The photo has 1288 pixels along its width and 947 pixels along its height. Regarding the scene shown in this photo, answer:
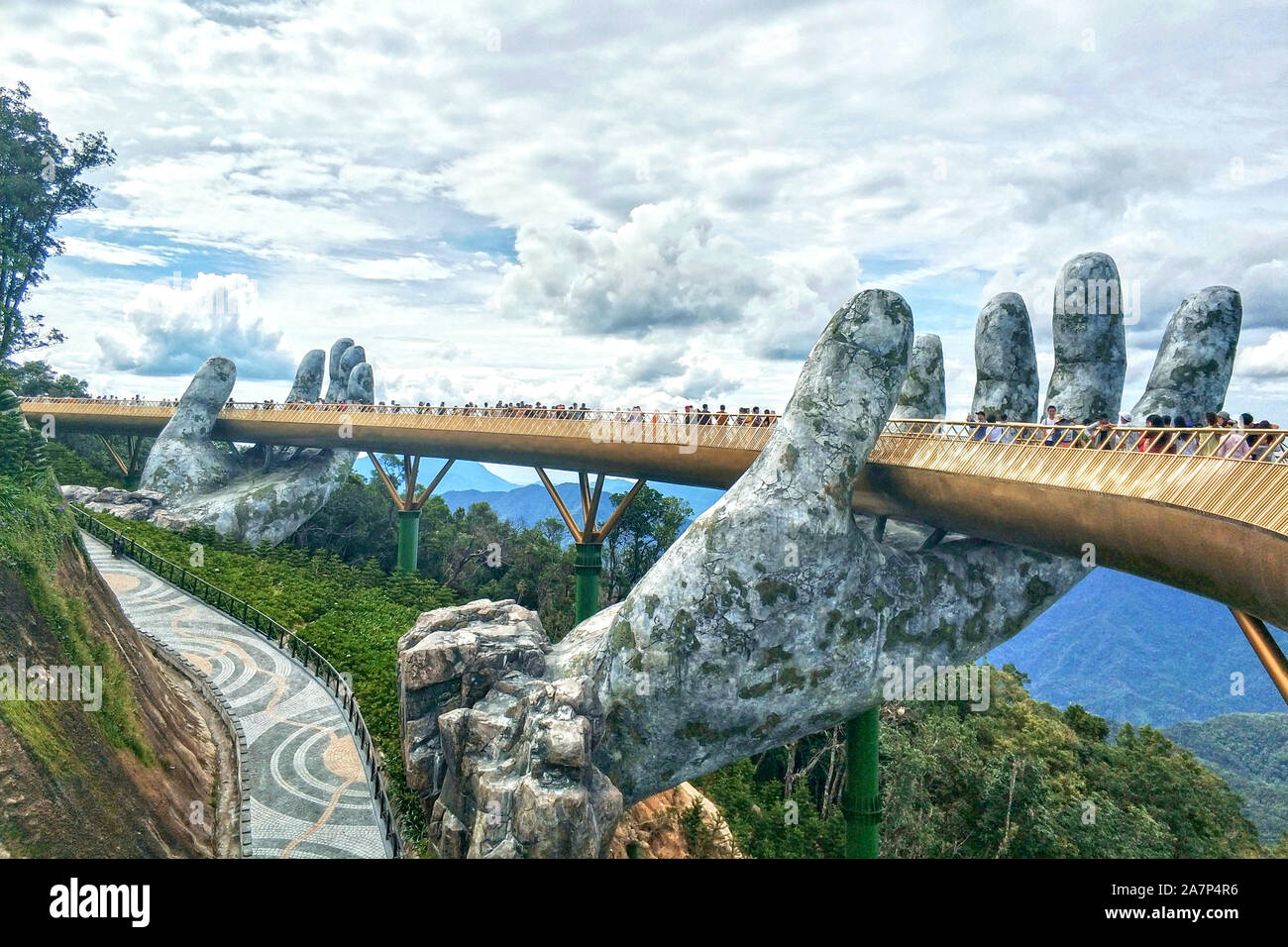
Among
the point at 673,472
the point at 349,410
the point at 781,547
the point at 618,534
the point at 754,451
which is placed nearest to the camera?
the point at 781,547

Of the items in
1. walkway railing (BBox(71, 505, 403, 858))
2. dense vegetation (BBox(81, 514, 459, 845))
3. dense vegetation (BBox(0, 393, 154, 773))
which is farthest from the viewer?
dense vegetation (BBox(81, 514, 459, 845))

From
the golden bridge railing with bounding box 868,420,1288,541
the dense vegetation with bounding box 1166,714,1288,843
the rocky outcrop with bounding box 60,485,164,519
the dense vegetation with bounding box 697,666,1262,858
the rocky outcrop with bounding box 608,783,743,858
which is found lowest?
the dense vegetation with bounding box 1166,714,1288,843

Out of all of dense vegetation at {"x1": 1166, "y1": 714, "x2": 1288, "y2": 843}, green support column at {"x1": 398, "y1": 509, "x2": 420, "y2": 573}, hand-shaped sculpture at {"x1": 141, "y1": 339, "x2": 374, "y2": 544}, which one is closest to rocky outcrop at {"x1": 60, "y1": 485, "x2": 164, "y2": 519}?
hand-shaped sculpture at {"x1": 141, "y1": 339, "x2": 374, "y2": 544}

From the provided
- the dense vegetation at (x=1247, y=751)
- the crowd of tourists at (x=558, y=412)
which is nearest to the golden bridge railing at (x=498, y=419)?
the crowd of tourists at (x=558, y=412)

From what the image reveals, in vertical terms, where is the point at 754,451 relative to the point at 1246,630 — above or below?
above

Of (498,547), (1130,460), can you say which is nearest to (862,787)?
(1130,460)

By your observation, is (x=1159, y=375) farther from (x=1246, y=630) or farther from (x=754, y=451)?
(x=754, y=451)

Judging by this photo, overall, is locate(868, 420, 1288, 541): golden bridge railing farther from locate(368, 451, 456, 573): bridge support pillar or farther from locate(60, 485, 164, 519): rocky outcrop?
Answer: locate(60, 485, 164, 519): rocky outcrop
